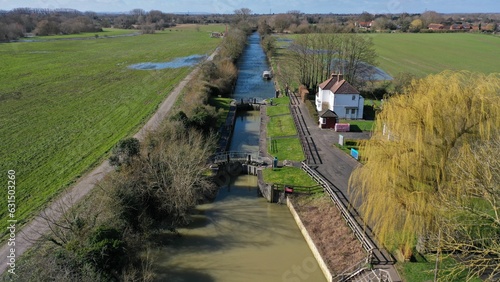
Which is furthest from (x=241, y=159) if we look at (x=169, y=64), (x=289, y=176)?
(x=169, y=64)

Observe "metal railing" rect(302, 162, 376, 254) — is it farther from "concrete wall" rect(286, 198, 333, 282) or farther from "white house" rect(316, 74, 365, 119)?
"white house" rect(316, 74, 365, 119)

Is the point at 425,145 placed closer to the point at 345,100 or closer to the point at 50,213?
the point at 50,213

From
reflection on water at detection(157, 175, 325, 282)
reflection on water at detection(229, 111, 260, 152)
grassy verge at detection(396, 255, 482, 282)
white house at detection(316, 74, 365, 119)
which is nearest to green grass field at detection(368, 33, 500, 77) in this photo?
white house at detection(316, 74, 365, 119)

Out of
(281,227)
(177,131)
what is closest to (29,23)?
(177,131)

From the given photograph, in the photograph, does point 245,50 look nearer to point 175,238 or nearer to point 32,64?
point 32,64

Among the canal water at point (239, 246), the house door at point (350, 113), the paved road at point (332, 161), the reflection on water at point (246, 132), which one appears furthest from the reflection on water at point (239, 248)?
the house door at point (350, 113)

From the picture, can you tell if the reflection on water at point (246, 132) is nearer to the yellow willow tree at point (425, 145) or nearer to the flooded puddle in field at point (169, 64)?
the yellow willow tree at point (425, 145)
